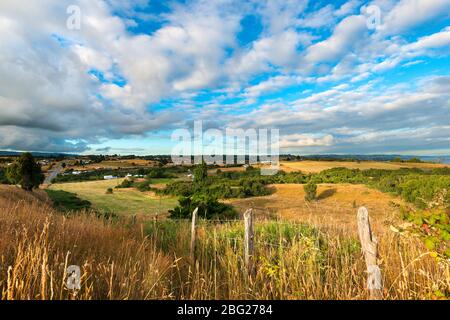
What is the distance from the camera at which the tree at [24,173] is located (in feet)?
77.0

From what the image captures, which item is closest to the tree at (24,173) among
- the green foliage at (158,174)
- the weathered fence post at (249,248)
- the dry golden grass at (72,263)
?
the dry golden grass at (72,263)

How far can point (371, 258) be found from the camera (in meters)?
2.92

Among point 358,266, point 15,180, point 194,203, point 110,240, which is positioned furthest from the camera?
point 15,180

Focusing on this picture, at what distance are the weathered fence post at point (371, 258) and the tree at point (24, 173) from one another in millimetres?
28172

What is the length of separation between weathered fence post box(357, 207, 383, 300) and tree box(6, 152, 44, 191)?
28.2 m

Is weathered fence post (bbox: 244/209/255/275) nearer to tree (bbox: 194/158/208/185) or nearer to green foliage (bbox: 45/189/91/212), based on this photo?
green foliage (bbox: 45/189/91/212)

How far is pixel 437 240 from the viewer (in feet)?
9.08

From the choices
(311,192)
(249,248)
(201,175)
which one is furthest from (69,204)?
(201,175)

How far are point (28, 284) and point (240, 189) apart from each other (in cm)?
3634

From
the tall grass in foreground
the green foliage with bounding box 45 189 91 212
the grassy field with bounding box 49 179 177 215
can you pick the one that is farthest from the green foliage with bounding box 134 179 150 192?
the tall grass in foreground

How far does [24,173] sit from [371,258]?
2842cm
